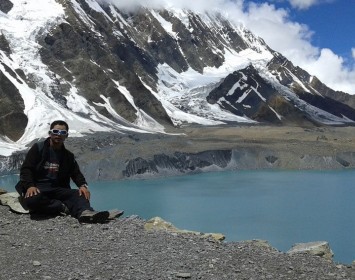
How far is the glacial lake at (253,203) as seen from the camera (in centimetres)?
2091

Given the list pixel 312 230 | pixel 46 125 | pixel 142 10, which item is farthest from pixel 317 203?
pixel 142 10

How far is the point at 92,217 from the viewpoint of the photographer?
788cm

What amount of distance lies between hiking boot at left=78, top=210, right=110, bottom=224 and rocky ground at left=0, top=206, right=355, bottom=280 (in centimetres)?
15

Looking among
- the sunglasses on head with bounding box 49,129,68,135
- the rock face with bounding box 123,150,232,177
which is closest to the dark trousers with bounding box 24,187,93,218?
the sunglasses on head with bounding box 49,129,68,135

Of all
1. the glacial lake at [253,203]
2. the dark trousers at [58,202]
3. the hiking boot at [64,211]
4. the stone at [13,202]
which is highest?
the dark trousers at [58,202]

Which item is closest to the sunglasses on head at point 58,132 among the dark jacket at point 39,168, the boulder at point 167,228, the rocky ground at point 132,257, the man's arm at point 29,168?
the dark jacket at point 39,168

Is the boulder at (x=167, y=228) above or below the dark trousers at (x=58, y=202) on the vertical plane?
below

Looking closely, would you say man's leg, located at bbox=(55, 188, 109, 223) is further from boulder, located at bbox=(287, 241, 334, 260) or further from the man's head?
boulder, located at bbox=(287, 241, 334, 260)

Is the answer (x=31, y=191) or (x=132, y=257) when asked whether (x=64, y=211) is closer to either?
(x=31, y=191)

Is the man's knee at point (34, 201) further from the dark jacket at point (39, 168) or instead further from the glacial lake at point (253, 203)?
the glacial lake at point (253, 203)

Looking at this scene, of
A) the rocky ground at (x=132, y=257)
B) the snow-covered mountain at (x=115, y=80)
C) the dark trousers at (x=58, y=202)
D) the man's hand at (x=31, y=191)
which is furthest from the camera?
the snow-covered mountain at (x=115, y=80)

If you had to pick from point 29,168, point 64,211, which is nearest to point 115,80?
point 64,211

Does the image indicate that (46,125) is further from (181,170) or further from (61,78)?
(181,170)

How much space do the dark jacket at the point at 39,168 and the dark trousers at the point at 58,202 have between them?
18 cm
